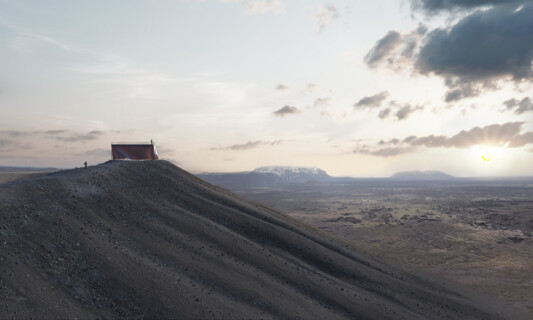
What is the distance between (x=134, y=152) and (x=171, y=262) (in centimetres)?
2323

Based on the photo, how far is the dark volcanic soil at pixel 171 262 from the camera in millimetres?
17641

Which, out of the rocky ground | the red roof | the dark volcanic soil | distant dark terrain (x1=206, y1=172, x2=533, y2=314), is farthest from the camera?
distant dark terrain (x1=206, y1=172, x2=533, y2=314)

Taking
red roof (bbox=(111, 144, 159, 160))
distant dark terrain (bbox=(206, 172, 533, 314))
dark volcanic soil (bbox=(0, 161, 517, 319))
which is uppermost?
red roof (bbox=(111, 144, 159, 160))

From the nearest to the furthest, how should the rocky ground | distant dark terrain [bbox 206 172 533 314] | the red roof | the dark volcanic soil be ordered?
the dark volcanic soil → the red roof → the rocky ground → distant dark terrain [bbox 206 172 533 314]

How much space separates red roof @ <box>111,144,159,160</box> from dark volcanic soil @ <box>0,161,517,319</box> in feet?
11.2

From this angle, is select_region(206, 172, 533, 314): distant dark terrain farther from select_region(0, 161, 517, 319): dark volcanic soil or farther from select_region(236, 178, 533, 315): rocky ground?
select_region(0, 161, 517, 319): dark volcanic soil

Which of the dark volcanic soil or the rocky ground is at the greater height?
the dark volcanic soil

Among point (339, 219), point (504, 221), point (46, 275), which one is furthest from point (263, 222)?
point (504, 221)

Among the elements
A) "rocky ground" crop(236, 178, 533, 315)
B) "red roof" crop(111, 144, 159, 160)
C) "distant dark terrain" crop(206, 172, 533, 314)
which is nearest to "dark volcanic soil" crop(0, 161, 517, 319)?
"red roof" crop(111, 144, 159, 160)

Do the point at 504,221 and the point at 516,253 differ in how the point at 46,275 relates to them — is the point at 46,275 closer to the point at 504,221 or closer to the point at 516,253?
the point at 516,253

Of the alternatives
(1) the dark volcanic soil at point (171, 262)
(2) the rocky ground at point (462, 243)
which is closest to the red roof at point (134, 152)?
(1) the dark volcanic soil at point (171, 262)

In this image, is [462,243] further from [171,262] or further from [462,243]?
[171,262]

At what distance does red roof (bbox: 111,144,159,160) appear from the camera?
40.8 meters

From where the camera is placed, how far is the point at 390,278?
33.7 meters
